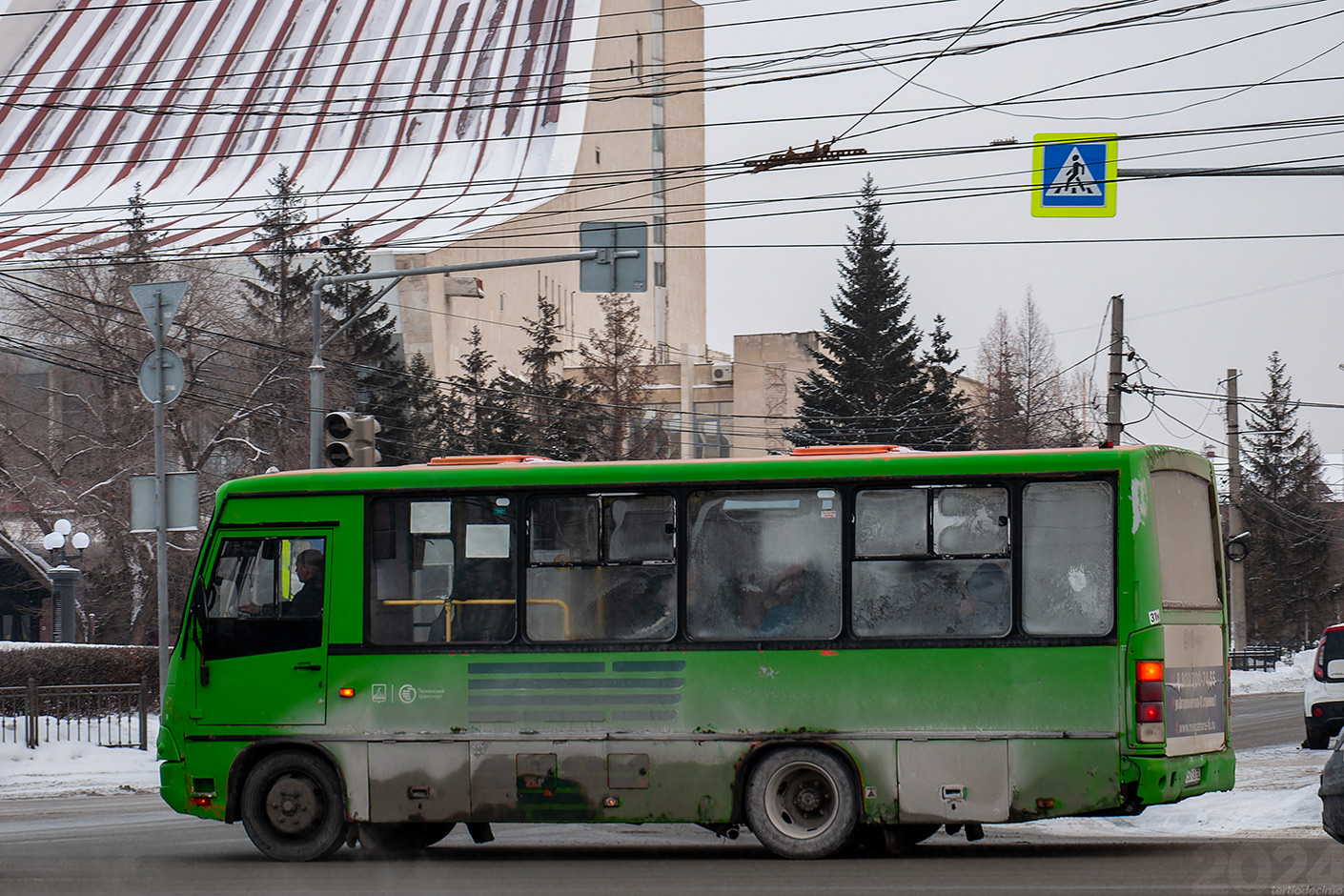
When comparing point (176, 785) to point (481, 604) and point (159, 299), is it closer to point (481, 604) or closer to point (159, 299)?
point (481, 604)

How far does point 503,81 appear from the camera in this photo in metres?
69.1

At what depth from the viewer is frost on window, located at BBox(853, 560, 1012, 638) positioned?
1112 centimetres

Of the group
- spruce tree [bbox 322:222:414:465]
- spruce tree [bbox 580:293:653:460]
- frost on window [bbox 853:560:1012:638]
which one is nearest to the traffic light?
frost on window [bbox 853:560:1012:638]

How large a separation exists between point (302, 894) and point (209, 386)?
3318cm

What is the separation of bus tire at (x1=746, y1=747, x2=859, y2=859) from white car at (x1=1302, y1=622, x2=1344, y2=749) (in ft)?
35.7

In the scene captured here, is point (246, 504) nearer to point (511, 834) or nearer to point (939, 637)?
point (511, 834)

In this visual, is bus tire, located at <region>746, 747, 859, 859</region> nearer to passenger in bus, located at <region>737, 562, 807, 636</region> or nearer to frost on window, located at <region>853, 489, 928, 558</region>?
passenger in bus, located at <region>737, 562, 807, 636</region>

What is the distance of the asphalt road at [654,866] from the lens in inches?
382

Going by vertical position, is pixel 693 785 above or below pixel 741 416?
below

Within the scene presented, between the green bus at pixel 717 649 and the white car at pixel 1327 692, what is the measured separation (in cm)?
873

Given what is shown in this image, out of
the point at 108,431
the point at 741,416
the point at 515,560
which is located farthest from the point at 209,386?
the point at 515,560

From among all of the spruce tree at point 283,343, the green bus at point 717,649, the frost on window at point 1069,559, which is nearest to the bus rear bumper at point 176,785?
the green bus at point 717,649

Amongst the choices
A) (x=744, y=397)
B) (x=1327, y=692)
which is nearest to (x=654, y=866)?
(x=1327, y=692)

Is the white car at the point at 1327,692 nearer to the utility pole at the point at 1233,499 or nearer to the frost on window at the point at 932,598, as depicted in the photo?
the frost on window at the point at 932,598
